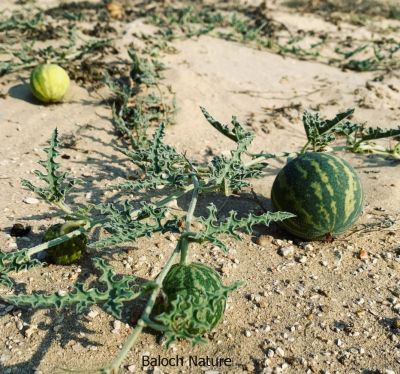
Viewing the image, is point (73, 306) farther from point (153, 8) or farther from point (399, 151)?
point (153, 8)

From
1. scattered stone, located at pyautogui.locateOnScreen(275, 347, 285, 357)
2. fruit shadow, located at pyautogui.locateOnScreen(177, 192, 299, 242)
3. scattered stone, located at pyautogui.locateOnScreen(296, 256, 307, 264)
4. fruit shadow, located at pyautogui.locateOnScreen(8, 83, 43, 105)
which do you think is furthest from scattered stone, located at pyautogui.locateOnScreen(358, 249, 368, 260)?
fruit shadow, located at pyautogui.locateOnScreen(8, 83, 43, 105)

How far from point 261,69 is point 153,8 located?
1.86 m

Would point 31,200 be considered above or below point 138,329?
below

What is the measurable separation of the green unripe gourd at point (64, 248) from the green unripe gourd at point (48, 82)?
1997 millimetres

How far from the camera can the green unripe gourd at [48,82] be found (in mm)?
4445

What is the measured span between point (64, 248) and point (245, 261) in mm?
1052

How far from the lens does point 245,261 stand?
3.05 meters

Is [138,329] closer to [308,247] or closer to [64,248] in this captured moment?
[64,248]

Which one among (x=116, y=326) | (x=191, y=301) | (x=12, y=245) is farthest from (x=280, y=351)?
(x=12, y=245)

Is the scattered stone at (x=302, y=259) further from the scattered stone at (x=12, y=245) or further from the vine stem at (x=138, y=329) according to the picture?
the scattered stone at (x=12, y=245)

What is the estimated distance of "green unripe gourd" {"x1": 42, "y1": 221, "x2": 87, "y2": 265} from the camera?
283 cm

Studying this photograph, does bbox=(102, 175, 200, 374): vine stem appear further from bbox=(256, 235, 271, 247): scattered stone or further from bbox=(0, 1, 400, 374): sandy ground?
bbox=(256, 235, 271, 247): scattered stone

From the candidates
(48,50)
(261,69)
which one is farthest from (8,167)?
(261,69)

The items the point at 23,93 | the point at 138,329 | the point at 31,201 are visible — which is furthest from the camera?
the point at 23,93
